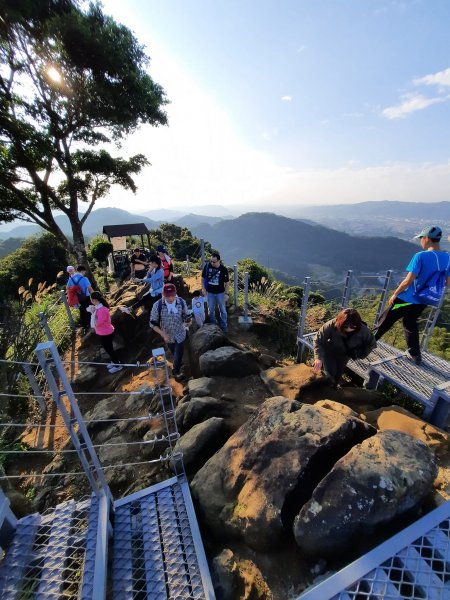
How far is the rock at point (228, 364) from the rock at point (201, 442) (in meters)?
1.22

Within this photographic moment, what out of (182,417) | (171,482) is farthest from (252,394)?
(171,482)

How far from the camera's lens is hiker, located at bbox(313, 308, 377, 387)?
3.52 m

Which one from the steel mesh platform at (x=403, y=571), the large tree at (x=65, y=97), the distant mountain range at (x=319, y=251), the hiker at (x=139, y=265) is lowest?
the distant mountain range at (x=319, y=251)

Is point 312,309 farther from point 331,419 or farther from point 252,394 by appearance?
point 331,419

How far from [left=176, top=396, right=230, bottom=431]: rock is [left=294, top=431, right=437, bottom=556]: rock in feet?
5.90

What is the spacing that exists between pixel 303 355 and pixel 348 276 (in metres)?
1.84

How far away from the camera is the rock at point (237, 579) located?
2.14 meters

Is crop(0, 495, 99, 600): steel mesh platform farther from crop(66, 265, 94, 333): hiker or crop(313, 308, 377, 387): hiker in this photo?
crop(66, 265, 94, 333): hiker

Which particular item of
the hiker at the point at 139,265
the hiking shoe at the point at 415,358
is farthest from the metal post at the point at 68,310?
the hiking shoe at the point at 415,358

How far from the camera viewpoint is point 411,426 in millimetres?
3170

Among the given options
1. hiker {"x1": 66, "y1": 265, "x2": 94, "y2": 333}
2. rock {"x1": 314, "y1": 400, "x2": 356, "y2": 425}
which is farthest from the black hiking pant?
hiker {"x1": 66, "y1": 265, "x2": 94, "y2": 333}

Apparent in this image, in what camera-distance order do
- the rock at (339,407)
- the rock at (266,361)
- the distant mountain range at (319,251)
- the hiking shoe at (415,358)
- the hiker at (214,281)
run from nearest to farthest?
the rock at (339,407)
the hiking shoe at (415,358)
the rock at (266,361)
the hiker at (214,281)
the distant mountain range at (319,251)

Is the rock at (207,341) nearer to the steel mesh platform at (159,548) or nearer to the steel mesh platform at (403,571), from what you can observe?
the steel mesh platform at (159,548)

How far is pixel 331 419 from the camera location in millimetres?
2762
